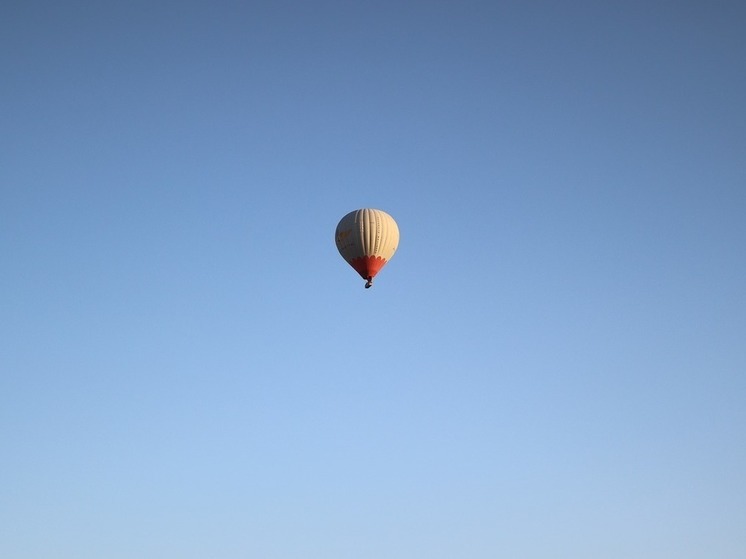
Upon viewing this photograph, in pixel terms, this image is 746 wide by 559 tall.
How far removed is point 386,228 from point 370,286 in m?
4.27

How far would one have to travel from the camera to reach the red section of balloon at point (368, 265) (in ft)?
164

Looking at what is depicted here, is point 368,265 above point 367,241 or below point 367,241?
below

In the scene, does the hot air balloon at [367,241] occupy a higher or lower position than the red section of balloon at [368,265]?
higher

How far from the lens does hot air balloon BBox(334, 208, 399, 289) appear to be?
4997 cm

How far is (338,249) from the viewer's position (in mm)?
52219

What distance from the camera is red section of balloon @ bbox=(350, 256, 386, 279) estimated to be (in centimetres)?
4997

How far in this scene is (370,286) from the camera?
1988 inches

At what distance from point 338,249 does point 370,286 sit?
3.94 metres

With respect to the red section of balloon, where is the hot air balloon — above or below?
above

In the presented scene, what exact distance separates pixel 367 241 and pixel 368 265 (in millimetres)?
1665

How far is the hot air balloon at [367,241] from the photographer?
49969 mm

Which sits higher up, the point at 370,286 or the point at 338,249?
the point at 338,249

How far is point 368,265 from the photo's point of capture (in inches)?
1966

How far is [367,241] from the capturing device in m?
49.9
